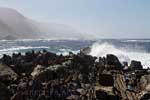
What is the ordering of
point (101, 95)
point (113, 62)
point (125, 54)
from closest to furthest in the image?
point (101, 95) < point (113, 62) < point (125, 54)

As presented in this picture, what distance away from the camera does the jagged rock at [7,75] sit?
77.6 ft

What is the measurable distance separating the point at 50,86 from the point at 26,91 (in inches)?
60.9

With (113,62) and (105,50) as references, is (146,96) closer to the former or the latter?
(113,62)

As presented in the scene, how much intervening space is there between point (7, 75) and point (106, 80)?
7104 millimetres

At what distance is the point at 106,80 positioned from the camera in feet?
75.3

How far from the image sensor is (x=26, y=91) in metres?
20.1

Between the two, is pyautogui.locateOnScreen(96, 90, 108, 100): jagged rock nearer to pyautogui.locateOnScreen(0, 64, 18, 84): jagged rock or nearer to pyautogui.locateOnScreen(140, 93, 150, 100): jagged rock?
pyautogui.locateOnScreen(140, 93, 150, 100): jagged rock

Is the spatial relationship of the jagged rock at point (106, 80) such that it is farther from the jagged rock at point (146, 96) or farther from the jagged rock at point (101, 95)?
the jagged rock at point (146, 96)

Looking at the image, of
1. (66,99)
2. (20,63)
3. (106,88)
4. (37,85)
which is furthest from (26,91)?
(20,63)

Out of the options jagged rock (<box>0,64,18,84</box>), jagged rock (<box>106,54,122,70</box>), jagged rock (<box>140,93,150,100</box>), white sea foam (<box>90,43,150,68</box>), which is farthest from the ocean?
jagged rock (<box>140,93,150,100</box>)

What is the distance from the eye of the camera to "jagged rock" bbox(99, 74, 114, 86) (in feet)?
74.1

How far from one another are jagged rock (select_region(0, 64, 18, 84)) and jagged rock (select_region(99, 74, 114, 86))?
6076 millimetres

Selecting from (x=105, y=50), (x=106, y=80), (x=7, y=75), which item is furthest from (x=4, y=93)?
(x=105, y=50)

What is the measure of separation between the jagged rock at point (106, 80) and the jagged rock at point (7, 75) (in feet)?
19.9
